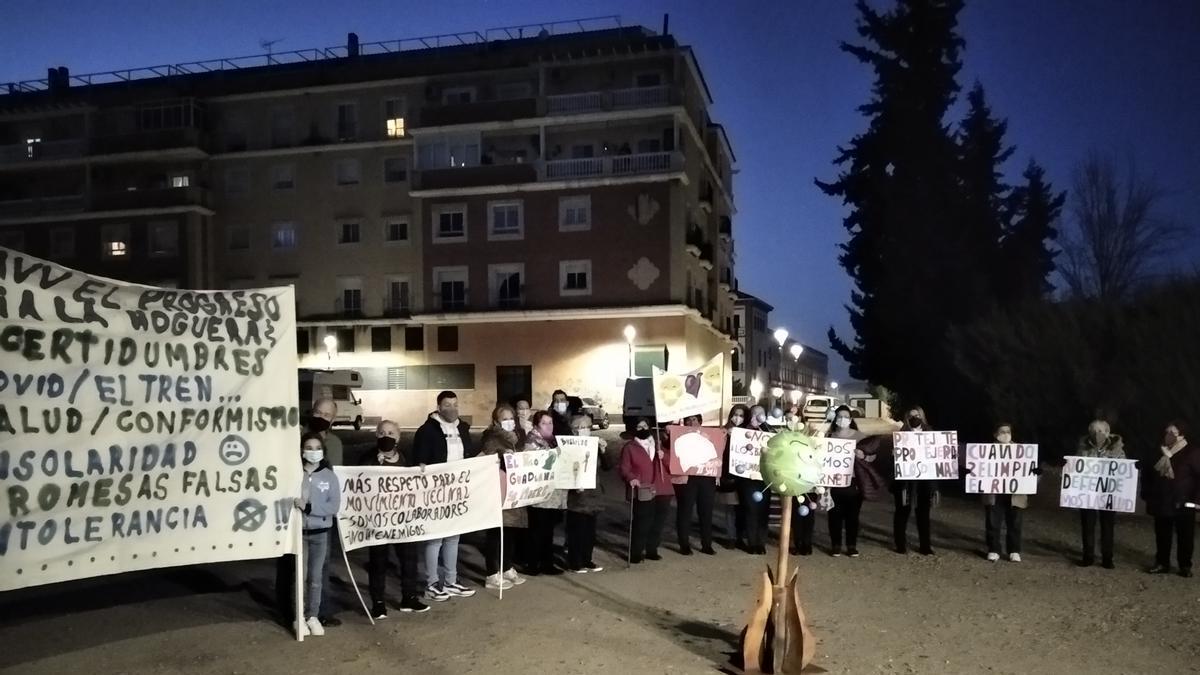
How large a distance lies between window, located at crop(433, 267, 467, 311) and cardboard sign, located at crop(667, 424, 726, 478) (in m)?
33.4

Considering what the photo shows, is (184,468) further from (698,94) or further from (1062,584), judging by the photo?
(698,94)

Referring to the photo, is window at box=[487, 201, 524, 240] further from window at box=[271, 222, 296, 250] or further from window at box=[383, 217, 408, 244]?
window at box=[271, 222, 296, 250]

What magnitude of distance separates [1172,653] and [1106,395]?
40.9 ft

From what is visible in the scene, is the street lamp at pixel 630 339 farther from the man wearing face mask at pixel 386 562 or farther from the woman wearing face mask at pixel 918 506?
the man wearing face mask at pixel 386 562

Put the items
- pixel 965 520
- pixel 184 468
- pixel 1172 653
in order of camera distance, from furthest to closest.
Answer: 1. pixel 965 520
2. pixel 1172 653
3. pixel 184 468

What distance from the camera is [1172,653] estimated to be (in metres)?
7.67

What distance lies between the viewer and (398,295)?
45.8 meters

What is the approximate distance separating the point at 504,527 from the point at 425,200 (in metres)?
36.2

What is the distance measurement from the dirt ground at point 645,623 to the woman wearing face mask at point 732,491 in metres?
0.80

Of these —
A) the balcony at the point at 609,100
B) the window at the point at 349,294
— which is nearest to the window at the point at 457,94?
the balcony at the point at 609,100

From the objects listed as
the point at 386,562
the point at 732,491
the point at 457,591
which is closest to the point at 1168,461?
the point at 732,491

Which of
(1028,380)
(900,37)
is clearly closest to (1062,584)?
(1028,380)

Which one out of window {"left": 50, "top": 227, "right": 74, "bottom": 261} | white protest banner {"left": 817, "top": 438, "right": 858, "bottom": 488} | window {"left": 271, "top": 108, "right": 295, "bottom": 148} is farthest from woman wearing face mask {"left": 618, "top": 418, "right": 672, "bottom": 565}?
window {"left": 50, "top": 227, "right": 74, "bottom": 261}

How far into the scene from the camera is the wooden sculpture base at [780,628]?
6.88 m
